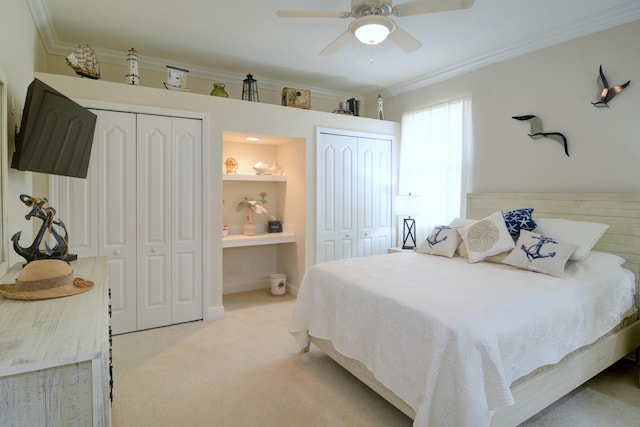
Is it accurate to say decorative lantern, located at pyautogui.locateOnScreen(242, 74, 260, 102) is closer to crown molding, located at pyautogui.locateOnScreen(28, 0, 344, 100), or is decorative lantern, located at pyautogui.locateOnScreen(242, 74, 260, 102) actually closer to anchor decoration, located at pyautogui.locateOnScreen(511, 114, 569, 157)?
crown molding, located at pyautogui.locateOnScreen(28, 0, 344, 100)

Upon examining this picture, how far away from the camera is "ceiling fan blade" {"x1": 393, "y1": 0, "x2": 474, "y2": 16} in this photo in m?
2.04

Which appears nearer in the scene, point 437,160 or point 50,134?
point 50,134

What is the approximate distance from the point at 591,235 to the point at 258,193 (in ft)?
11.6

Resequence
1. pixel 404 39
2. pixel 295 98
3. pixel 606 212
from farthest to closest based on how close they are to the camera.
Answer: pixel 295 98
pixel 606 212
pixel 404 39

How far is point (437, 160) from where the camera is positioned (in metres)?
4.30

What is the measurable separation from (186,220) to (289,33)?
1997 mm

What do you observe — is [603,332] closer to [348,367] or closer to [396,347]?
[396,347]

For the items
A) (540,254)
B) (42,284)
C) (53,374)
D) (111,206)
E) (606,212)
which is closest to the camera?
(53,374)

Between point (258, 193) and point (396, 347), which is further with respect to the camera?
point (258, 193)

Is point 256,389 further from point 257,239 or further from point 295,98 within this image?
point 295,98

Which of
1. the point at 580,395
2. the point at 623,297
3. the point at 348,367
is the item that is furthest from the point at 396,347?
the point at 623,297

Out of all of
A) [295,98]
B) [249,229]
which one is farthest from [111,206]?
[295,98]

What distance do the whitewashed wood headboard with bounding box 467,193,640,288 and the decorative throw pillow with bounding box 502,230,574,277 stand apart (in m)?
0.54

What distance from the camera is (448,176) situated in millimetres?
4195
